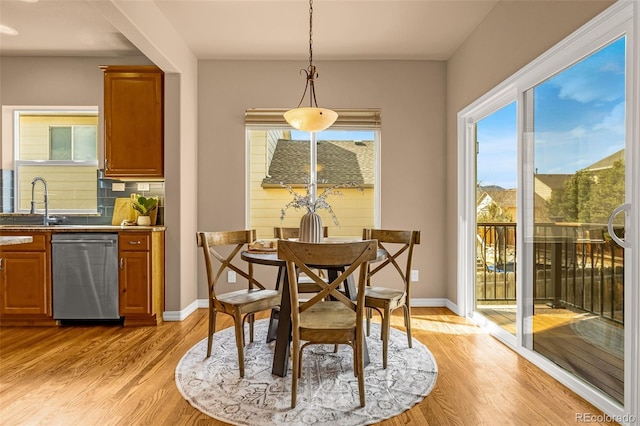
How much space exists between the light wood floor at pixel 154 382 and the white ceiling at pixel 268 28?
107 inches

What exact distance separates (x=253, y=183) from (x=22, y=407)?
9.32ft

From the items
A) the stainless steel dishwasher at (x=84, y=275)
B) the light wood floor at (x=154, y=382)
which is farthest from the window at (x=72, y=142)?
the light wood floor at (x=154, y=382)

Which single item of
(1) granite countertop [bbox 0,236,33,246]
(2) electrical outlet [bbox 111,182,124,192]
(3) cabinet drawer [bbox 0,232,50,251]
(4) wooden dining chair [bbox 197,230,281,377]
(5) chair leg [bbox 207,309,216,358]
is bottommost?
(5) chair leg [bbox 207,309,216,358]

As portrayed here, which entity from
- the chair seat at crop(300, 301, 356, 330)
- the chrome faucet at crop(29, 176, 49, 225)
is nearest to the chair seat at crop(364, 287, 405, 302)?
the chair seat at crop(300, 301, 356, 330)

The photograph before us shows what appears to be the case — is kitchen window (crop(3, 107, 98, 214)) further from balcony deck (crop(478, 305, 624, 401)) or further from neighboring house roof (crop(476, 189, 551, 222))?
balcony deck (crop(478, 305, 624, 401))

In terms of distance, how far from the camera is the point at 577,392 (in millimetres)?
2260

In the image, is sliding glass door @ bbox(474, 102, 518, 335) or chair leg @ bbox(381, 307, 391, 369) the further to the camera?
sliding glass door @ bbox(474, 102, 518, 335)

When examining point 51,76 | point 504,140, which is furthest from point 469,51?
point 51,76

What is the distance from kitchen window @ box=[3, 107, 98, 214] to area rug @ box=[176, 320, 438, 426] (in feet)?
8.10

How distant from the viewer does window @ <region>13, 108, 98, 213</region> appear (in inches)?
167

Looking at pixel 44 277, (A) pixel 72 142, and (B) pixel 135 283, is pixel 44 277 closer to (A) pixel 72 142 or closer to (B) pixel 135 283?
(B) pixel 135 283

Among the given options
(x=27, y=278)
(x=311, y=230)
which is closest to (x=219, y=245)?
(x=311, y=230)

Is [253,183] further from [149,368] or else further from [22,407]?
[22,407]

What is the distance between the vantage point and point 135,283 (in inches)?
141
